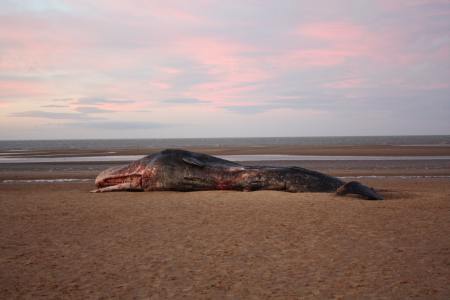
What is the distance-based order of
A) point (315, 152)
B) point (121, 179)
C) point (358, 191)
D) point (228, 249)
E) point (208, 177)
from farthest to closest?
point (315, 152) < point (121, 179) < point (208, 177) < point (358, 191) < point (228, 249)

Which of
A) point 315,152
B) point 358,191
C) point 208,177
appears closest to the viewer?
point 358,191

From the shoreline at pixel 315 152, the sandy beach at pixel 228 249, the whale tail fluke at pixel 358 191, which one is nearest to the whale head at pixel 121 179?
the sandy beach at pixel 228 249

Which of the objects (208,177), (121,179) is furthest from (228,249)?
(121,179)

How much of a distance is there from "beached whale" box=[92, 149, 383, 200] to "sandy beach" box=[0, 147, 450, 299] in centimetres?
191

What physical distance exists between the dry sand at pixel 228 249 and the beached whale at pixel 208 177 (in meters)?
1.99

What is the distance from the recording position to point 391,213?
9.66 meters

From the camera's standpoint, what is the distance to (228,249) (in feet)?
22.1

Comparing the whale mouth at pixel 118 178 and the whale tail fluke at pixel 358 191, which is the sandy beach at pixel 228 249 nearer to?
the whale tail fluke at pixel 358 191

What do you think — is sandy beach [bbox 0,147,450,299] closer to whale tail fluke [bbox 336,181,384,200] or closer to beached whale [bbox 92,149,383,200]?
whale tail fluke [bbox 336,181,384,200]

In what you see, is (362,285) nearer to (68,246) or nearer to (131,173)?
(68,246)

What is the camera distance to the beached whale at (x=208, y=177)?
13.4m

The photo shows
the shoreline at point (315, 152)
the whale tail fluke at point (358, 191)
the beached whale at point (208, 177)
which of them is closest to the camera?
the whale tail fluke at point (358, 191)

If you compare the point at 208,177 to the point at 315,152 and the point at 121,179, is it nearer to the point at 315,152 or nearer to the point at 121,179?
the point at 121,179

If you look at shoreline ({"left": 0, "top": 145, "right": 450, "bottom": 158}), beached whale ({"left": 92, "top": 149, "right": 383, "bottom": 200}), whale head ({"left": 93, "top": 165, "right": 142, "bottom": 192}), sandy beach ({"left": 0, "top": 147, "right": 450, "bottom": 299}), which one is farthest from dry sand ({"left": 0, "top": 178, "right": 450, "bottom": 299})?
shoreline ({"left": 0, "top": 145, "right": 450, "bottom": 158})
